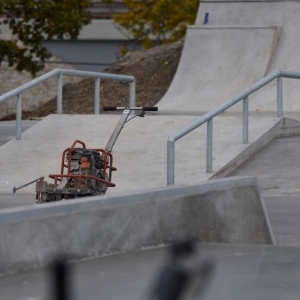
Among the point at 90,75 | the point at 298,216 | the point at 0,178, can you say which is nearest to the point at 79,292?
the point at 298,216

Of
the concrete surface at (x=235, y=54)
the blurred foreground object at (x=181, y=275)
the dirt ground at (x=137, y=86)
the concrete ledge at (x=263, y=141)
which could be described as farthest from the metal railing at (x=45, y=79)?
the blurred foreground object at (x=181, y=275)

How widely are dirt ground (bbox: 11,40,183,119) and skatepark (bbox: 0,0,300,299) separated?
1700 millimetres

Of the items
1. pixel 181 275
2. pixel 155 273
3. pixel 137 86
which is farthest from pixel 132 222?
pixel 137 86

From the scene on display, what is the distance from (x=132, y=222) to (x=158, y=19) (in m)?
33.0

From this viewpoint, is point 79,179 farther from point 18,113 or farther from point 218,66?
point 218,66

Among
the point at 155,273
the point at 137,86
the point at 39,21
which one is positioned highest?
the point at 155,273

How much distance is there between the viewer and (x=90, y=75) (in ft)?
42.8

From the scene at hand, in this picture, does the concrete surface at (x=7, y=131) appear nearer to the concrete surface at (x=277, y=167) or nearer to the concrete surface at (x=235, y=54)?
the concrete surface at (x=277, y=167)

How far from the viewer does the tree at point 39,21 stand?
26.5 m

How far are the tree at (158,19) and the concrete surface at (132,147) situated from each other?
2233 cm

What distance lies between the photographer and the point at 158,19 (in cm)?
3772

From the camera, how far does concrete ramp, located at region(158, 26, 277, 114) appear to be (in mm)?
17844

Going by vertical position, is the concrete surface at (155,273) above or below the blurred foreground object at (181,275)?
below

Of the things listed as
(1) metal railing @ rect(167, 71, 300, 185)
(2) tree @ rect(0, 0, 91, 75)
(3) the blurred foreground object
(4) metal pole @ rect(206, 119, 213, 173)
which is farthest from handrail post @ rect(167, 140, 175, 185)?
(2) tree @ rect(0, 0, 91, 75)
